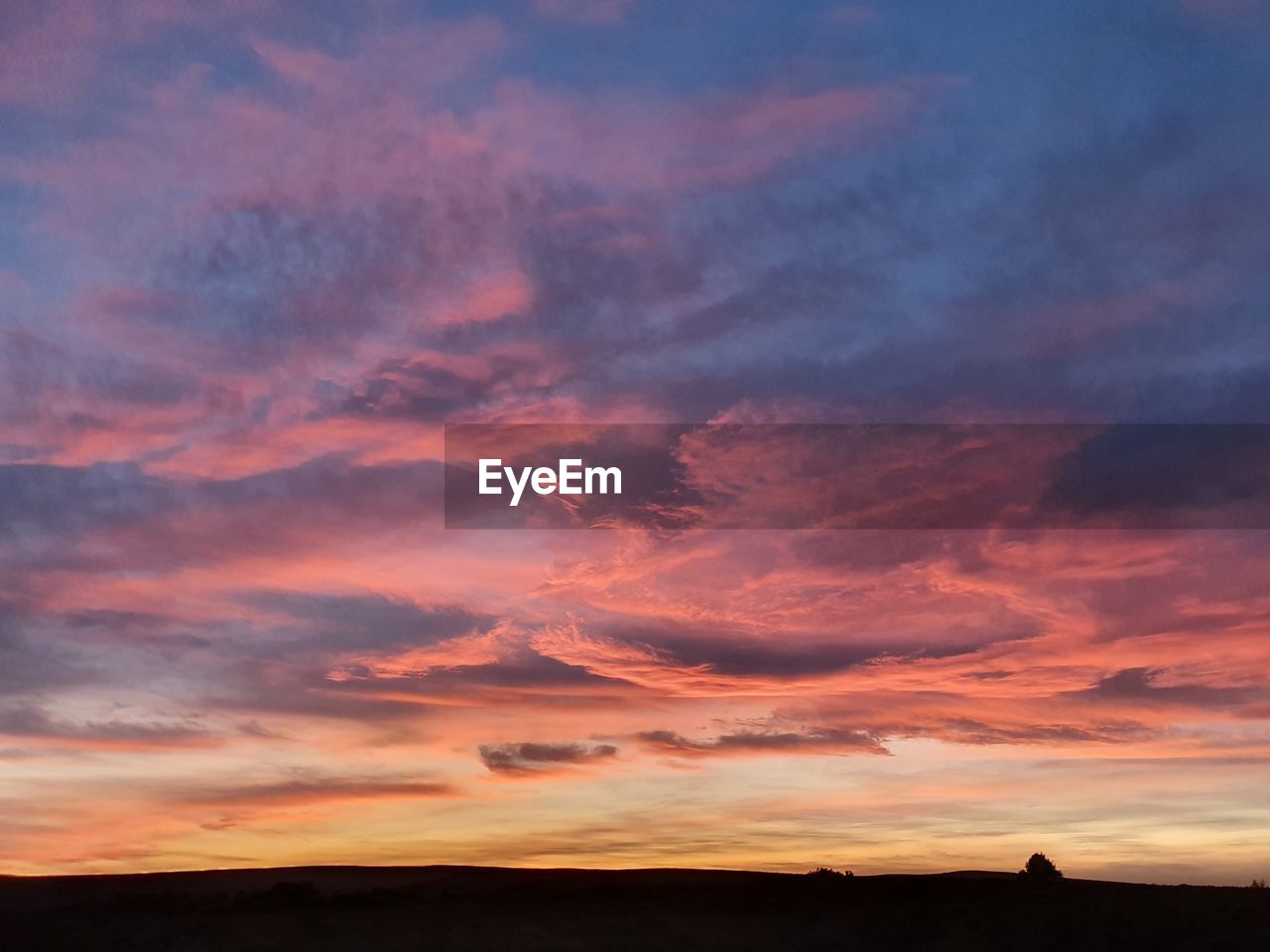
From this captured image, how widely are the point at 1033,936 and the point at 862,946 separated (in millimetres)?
6466

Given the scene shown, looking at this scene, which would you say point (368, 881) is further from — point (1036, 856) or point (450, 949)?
point (1036, 856)

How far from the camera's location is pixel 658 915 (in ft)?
167

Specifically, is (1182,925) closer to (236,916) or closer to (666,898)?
(666,898)

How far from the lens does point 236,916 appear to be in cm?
5031

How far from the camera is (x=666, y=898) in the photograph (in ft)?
177

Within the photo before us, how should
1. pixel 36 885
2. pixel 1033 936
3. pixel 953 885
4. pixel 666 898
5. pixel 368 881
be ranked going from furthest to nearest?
pixel 368 881
pixel 36 885
pixel 666 898
pixel 953 885
pixel 1033 936

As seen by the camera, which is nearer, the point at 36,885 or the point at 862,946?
the point at 862,946

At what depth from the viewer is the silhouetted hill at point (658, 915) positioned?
4078cm

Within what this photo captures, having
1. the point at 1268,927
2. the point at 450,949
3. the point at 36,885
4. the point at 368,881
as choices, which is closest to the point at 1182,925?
the point at 1268,927

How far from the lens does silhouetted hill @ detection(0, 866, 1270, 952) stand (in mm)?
40781

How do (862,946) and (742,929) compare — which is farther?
(742,929)

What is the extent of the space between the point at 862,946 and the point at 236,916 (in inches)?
1011

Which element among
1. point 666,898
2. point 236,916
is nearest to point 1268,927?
point 666,898

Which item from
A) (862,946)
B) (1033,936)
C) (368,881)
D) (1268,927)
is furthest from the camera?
(368,881)
